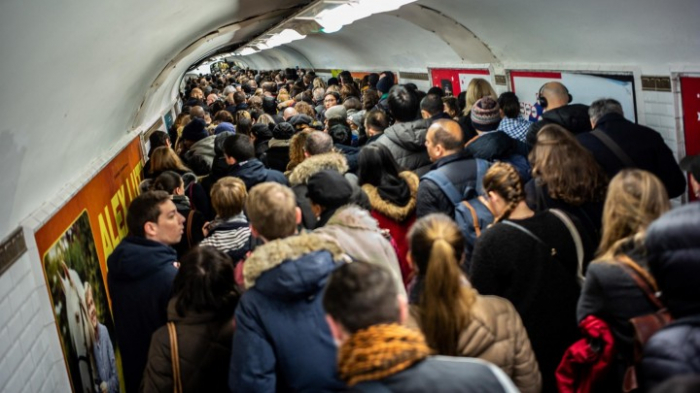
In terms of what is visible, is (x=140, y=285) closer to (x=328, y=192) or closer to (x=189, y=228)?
(x=328, y=192)

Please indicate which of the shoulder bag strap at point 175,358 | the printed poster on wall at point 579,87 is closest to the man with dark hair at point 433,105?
the printed poster on wall at point 579,87

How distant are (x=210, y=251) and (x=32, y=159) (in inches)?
54.0

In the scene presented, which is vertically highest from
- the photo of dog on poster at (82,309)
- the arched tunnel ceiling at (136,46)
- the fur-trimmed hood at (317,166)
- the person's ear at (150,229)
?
the arched tunnel ceiling at (136,46)

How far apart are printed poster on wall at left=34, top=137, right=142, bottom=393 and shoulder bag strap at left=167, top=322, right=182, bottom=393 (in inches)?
54.5

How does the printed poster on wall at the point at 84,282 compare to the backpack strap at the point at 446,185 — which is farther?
the backpack strap at the point at 446,185

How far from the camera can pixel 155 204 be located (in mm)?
3678

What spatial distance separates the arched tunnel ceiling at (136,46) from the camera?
2834mm

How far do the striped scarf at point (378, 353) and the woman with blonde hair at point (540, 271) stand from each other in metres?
1.39

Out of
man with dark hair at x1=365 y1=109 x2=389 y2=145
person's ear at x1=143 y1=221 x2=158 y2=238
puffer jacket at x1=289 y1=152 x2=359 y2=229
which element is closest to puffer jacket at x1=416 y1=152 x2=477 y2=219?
puffer jacket at x1=289 y1=152 x2=359 y2=229

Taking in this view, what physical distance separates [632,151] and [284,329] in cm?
323

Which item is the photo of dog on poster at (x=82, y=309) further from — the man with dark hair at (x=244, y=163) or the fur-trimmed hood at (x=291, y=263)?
the fur-trimmed hood at (x=291, y=263)

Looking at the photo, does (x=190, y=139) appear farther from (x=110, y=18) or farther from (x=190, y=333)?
(x=190, y=333)

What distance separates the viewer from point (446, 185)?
13.3 feet

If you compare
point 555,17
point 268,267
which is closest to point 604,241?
point 268,267
